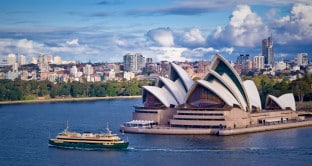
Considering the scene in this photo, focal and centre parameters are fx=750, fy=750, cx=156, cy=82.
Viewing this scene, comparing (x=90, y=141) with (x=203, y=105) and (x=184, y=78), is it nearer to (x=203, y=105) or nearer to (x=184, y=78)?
(x=203, y=105)

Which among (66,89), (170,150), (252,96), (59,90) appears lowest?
(170,150)

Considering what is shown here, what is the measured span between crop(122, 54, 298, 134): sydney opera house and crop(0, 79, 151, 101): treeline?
1578 inches

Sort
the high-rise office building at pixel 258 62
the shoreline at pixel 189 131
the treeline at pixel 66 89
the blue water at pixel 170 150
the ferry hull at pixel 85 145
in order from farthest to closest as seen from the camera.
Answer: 1. the high-rise office building at pixel 258 62
2. the treeline at pixel 66 89
3. the shoreline at pixel 189 131
4. the ferry hull at pixel 85 145
5. the blue water at pixel 170 150

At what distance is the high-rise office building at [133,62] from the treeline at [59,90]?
49.5m

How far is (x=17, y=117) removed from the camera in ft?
169

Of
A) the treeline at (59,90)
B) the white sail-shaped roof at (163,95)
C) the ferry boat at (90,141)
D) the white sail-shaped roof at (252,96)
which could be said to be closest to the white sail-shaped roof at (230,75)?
the white sail-shaped roof at (252,96)

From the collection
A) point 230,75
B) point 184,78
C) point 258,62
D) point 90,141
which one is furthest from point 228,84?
point 258,62

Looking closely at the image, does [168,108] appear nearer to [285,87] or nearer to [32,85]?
[285,87]

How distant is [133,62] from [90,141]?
110697mm

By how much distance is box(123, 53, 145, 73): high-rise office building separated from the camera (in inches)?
5605

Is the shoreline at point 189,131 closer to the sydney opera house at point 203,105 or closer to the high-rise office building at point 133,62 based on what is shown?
the sydney opera house at point 203,105

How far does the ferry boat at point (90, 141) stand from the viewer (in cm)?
3203

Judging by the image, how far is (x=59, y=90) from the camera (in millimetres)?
85500

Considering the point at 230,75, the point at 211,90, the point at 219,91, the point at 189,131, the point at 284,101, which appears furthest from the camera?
the point at 284,101
